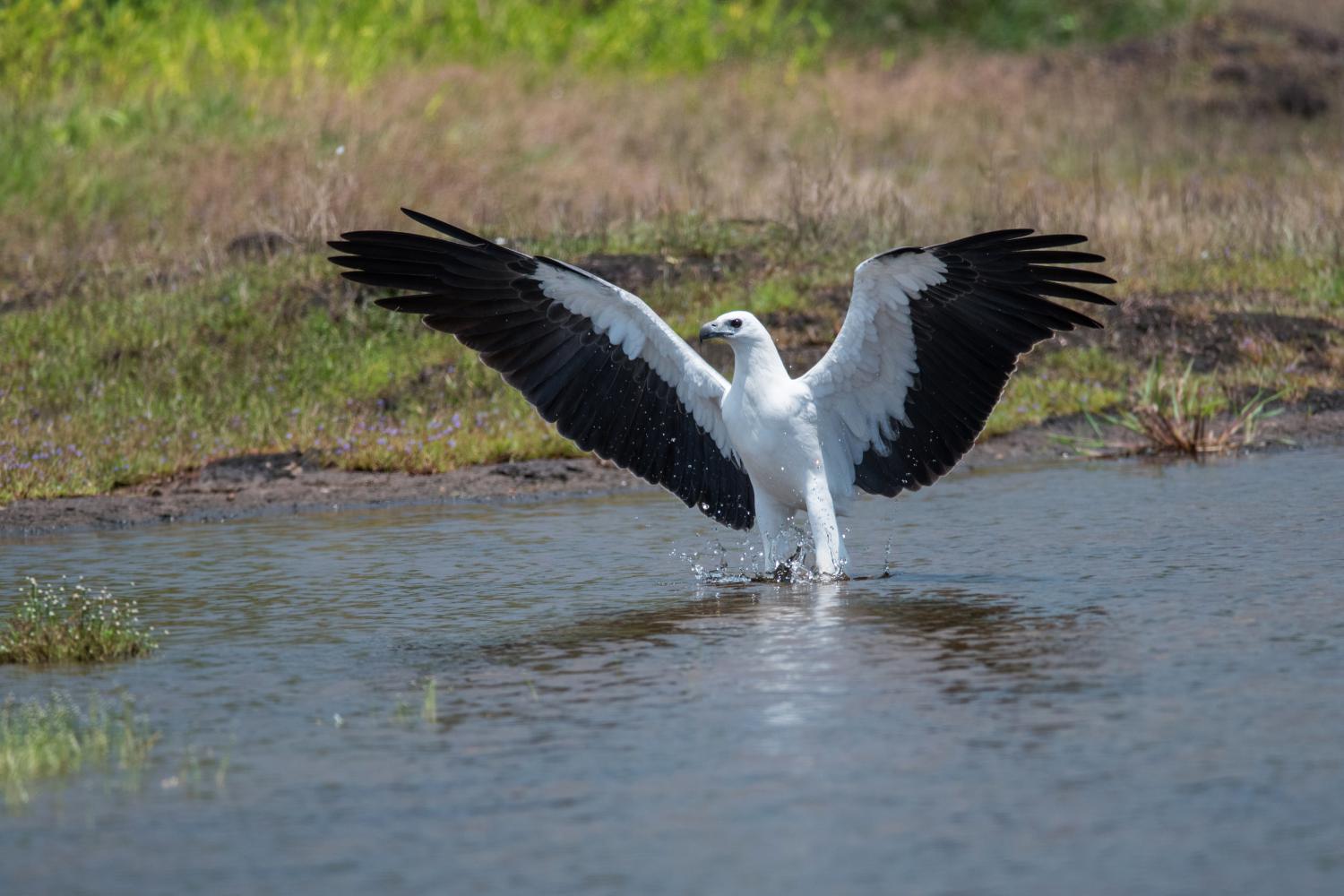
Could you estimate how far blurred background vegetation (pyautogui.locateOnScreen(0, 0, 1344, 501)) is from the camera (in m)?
11.4

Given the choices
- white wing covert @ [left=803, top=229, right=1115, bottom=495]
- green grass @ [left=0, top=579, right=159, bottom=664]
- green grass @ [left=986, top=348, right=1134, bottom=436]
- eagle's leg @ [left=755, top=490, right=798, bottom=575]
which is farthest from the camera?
green grass @ [left=986, top=348, right=1134, bottom=436]

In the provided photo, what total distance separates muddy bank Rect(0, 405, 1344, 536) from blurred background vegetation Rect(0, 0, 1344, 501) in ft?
0.51

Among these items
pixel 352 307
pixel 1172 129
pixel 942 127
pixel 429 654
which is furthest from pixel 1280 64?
pixel 429 654

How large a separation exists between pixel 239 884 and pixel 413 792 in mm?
706

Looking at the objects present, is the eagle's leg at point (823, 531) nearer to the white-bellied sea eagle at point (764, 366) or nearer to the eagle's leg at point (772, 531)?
the white-bellied sea eagle at point (764, 366)

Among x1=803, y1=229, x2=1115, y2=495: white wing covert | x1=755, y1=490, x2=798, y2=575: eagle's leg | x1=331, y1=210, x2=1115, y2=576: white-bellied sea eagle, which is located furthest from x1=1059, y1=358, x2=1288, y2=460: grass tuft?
x1=755, y1=490, x2=798, y2=575: eagle's leg

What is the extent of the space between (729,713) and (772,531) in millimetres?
2701

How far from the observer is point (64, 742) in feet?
17.1

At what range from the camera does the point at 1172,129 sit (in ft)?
67.2

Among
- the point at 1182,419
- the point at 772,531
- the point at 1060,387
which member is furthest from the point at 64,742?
the point at 1060,387

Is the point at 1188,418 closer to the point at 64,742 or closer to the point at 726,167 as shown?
the point at 726,167

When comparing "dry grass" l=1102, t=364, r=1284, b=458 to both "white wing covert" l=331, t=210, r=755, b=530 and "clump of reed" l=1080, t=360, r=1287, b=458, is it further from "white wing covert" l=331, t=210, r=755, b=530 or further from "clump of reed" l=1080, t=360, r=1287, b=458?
"white wing covert" l=331, t=210, r=755, b=530

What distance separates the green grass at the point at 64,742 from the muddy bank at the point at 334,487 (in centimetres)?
410

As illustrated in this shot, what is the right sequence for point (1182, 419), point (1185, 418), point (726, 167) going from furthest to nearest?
point (726, 167), point (1185, 418), point (1182, 419)
